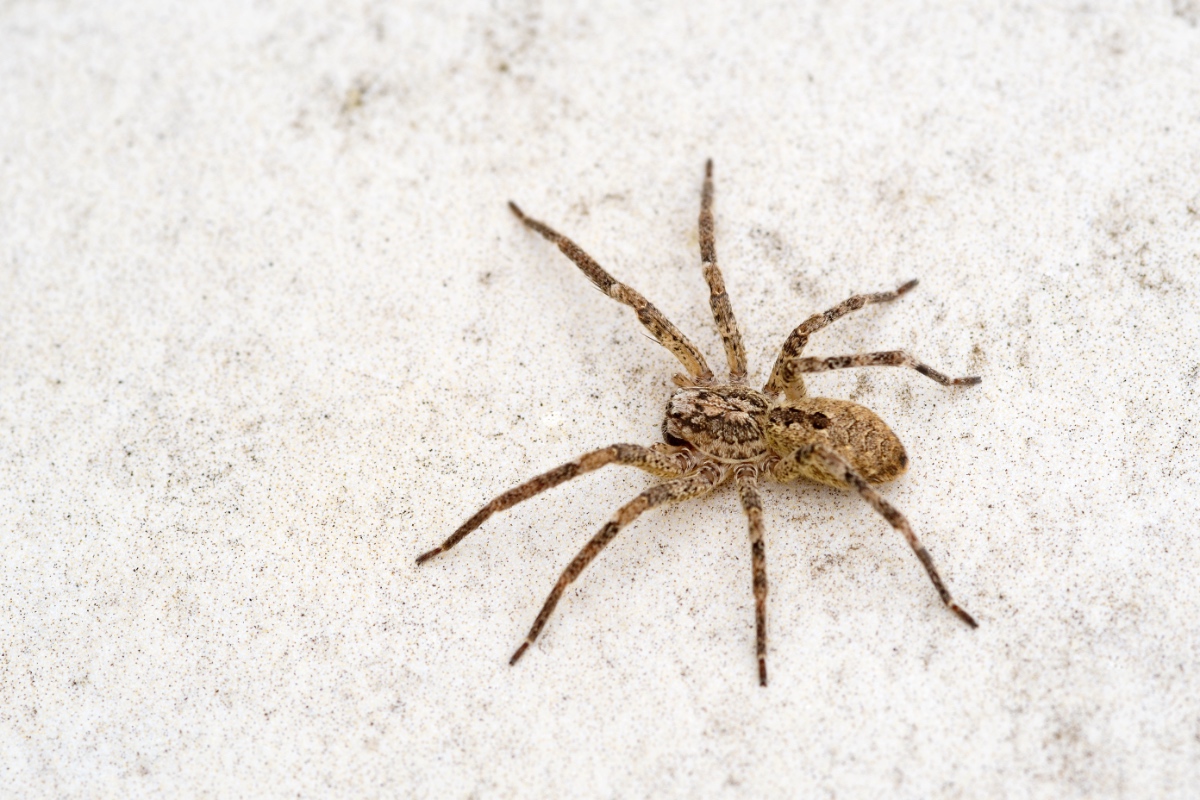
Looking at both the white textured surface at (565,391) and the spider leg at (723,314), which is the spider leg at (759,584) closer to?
the white textured surface at (565,391)

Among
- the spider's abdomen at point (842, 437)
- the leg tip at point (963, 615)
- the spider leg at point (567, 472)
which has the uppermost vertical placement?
the spider's abdomen at point (842, 437)

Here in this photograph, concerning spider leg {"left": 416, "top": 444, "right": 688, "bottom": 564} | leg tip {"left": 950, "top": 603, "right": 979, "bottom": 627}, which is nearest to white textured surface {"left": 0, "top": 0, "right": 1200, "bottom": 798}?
leg tip {"left": 950, "top": 603, "right": 979, "bottom": 627}

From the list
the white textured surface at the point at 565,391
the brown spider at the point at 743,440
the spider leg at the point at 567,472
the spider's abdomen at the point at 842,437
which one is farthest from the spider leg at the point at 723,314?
the spider leg at the point at 567,472

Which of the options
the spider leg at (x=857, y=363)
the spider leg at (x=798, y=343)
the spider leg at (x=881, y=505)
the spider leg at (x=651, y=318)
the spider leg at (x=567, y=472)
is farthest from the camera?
the spider leg at (x=651, y=318)

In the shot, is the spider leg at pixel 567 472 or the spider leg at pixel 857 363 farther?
the spider leg at pixel 857 363

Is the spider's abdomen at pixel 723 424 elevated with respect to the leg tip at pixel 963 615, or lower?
elevated

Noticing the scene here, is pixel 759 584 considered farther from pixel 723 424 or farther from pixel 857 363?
pixel 857 363

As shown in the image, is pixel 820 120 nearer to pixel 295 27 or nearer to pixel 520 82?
pixel 520 82

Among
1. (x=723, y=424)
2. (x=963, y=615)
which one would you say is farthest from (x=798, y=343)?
(x=963, y=615)
